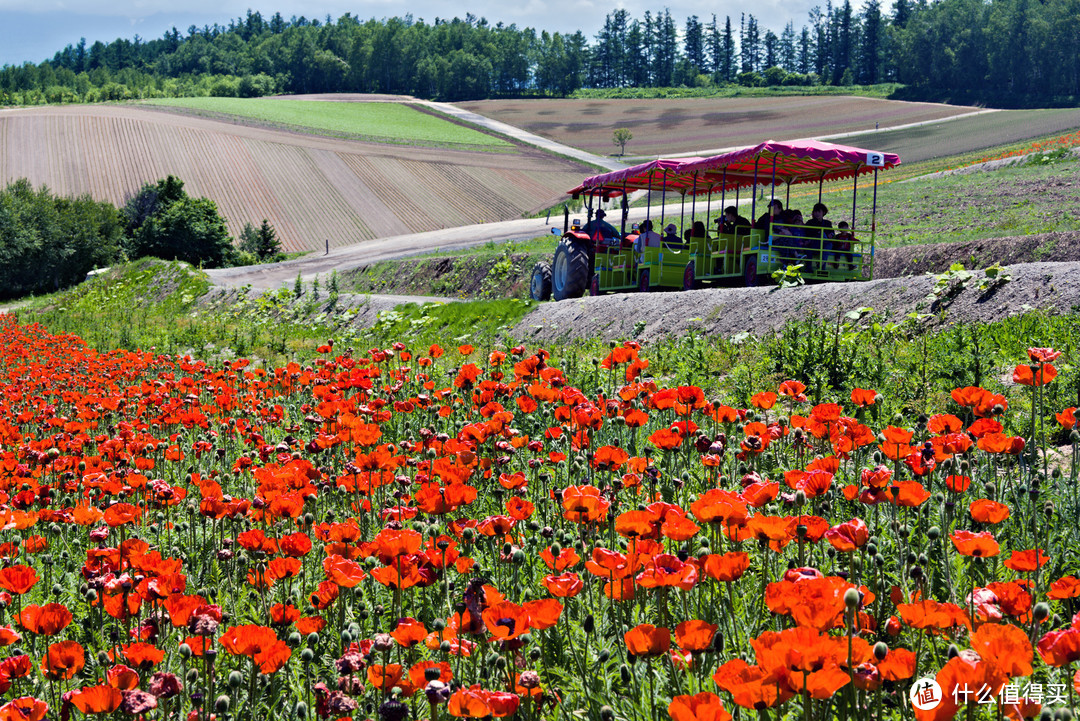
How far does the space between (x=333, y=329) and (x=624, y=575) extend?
15.4 m

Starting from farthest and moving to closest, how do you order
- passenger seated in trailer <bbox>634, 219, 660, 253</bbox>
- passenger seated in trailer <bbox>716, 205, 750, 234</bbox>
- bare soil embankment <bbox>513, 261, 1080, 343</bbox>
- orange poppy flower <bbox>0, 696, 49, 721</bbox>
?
passenger seated in trailer <bbox>634, 219, 660, 253</bbox> → passenger seated in trailer <bbox>716, 205, 750, 234</bbox> → bare soil embankment <bbox>513, 261, 1080, 343</bbox> → orange poppy flower <bbox>0, 696, 49, 721</bbox>

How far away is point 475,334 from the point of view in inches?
542

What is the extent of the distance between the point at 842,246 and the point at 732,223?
1.96m

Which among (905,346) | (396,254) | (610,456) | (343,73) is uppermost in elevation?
(343,73)

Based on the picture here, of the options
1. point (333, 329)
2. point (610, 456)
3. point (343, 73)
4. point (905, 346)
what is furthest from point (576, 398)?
point (343, 73)

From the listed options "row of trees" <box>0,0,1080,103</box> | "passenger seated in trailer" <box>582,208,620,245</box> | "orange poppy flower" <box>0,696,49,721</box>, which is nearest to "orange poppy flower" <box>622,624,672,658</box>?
"orange poppy flower" <box>0,696,49,721</box>

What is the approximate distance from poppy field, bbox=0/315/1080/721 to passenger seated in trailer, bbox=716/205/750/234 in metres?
9.89

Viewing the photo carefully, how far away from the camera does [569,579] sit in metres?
2.27

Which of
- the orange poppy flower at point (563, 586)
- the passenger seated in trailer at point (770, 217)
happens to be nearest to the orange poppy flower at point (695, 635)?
the orange poppy flower at point (563, 586)

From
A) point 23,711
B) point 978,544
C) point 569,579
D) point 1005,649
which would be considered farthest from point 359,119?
point 1005,649

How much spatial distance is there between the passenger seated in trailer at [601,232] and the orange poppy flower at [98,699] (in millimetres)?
16347

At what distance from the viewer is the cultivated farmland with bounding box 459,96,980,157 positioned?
8850 centimetres

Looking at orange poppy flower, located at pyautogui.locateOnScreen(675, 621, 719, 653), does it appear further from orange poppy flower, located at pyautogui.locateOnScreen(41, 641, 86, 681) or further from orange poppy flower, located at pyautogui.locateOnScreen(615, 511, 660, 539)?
orange poppy flower, located at pyautogui.locateOnScreen(41, 641, 86, 681)

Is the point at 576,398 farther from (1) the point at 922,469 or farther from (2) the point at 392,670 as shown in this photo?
(2) the point at 392,670
